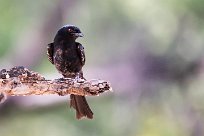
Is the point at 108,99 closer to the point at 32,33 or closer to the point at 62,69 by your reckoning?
the point at 32,33

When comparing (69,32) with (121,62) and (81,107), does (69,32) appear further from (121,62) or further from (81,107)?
(121,62)

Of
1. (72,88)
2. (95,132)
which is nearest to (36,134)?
(95,132)

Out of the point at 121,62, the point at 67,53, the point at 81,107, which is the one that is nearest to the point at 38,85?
the point at 81,107

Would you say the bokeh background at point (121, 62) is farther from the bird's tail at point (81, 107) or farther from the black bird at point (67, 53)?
the bird's tail at point (81, 107)

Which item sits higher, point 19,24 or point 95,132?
point 19,24

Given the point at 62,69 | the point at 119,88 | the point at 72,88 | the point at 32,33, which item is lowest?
the point at 72,88

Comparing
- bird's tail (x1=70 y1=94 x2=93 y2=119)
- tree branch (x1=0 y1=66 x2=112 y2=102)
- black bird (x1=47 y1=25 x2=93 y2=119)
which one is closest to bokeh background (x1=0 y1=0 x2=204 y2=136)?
black bird (x1=47 y1=25 x2=93 y2=119)

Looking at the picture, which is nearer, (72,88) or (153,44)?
(72,88)

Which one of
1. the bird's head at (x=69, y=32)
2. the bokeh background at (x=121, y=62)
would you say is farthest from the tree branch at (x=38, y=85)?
the bokeh background at (x=121, y=62)

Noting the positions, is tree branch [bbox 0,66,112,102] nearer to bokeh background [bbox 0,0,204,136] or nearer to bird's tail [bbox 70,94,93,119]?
bird's tail [bbox 70,94,93,119]
